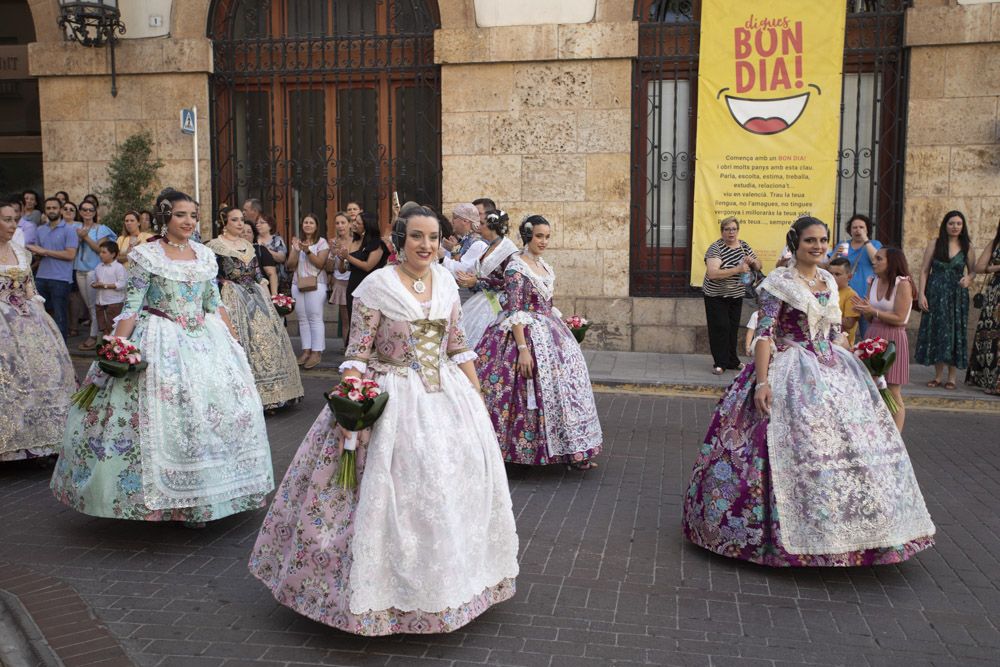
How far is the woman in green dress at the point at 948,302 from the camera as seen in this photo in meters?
9.95

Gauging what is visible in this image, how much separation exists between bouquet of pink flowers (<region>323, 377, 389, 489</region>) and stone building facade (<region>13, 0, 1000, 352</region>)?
850cm

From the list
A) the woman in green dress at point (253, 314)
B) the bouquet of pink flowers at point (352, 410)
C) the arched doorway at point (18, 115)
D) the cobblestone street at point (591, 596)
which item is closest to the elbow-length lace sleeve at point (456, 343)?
the bouquet of pink flowers at point (352, 410)

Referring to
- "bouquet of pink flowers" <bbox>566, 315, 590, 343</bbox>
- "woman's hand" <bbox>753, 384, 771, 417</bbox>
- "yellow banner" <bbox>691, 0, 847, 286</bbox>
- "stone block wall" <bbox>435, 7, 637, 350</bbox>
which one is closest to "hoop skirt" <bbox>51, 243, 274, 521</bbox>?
"bouquet of pink flowers" <bbox>566, 315, 590, 343</bbox>

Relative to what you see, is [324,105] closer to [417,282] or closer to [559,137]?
[559,137]

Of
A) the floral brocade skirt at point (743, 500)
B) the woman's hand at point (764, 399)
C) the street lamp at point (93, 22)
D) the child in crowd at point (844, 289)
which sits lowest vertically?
the floral brocade skirt at point (743, 500)

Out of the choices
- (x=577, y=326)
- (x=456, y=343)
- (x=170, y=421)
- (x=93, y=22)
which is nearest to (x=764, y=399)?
(x=456, y=343)

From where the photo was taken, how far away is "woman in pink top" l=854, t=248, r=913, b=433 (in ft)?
24.5

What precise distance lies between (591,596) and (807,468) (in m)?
1.22

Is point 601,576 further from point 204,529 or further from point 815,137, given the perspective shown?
point 815,137

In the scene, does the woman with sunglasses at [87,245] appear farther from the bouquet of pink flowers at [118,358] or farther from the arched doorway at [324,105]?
the bouquet of pink flowers at [118,358]

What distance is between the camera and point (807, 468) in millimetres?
4625

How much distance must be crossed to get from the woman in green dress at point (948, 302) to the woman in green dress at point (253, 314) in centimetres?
649

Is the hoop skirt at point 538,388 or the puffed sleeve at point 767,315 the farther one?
the hoop skirt at point 538,388

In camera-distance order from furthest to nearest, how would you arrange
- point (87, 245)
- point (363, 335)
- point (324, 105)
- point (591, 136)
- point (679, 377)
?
point (324, 105) < point (87, 245) < point (591, 136) < point (679, 377) < point (363, 335)
